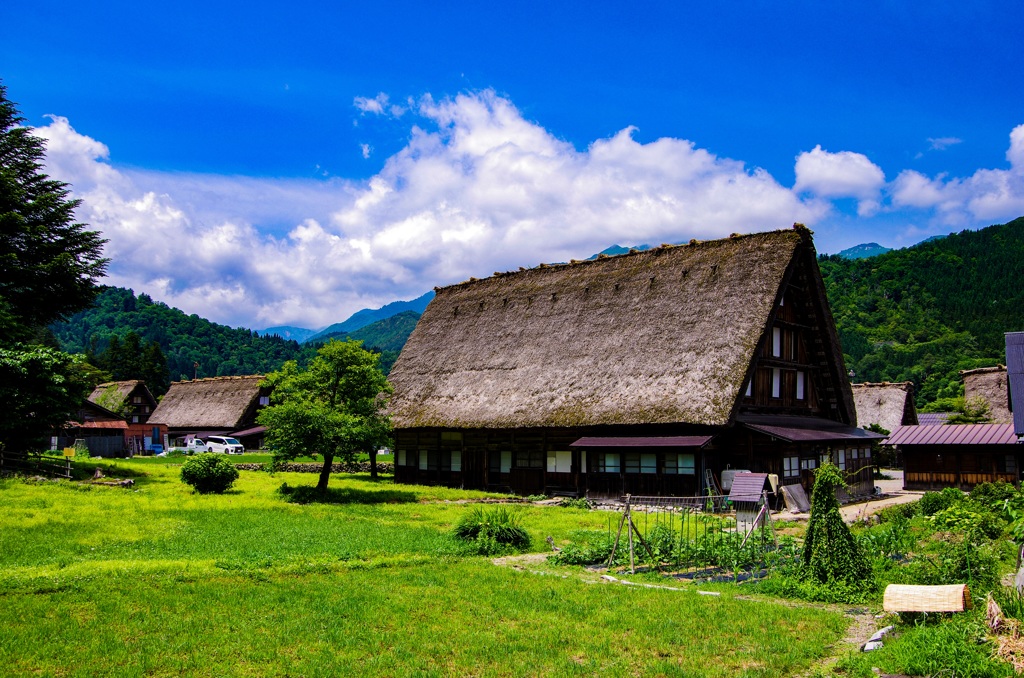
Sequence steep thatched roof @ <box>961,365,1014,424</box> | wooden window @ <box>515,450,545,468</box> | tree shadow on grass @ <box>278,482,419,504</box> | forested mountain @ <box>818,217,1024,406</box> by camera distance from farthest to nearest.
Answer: forested mountain @ <box>818,217,1024,406</box> < steep thatched roof @ <box>961,365,1014,424</box> < wooden window @ <box>515,450,545,468</box> < tree shadow on grass @ <box>278,482,419,504</box>

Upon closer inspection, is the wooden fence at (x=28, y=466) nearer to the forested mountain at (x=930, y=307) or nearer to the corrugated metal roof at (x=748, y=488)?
the corrugated metal roof at (x=748, y=488)

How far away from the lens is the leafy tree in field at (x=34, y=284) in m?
26.1

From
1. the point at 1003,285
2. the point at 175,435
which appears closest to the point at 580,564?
the point at 175,435

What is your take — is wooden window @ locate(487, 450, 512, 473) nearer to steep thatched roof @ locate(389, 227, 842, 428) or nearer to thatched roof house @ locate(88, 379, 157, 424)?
steep thatched roof @ locate(389, 227, 842, 428)

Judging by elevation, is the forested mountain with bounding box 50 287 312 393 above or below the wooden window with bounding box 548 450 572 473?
above

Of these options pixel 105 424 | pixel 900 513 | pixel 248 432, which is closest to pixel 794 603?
pixel 900 513

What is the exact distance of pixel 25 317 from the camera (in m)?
31.4

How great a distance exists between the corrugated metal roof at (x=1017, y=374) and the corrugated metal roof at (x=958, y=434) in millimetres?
10500

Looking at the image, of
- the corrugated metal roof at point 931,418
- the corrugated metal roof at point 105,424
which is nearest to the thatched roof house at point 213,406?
the corrugated metal roof at point 105,424

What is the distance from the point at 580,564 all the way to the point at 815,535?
15.0 ft

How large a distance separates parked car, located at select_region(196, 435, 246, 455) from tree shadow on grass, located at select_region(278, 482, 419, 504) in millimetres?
29127

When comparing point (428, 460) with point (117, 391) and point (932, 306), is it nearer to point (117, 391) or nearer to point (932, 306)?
point (117, 391)

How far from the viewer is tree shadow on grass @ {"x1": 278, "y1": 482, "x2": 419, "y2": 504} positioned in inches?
1045

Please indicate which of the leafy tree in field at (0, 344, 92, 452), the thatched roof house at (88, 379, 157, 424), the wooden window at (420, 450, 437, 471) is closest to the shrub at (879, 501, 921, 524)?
the wooden window at (420, 450, 437, 471)
